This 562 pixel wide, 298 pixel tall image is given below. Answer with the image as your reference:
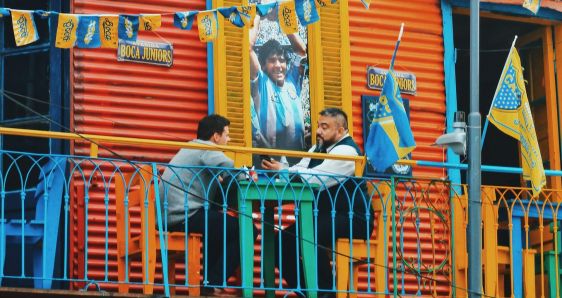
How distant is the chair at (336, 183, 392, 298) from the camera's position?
44.4ft

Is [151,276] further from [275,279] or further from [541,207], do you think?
[541,207]

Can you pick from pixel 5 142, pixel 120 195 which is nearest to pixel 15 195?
pixel 5 142

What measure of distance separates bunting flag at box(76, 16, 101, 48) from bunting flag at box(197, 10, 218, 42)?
85 centimetres

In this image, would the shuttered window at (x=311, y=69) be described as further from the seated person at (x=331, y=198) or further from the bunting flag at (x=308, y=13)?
the bunting flag at (x=308, y=13)

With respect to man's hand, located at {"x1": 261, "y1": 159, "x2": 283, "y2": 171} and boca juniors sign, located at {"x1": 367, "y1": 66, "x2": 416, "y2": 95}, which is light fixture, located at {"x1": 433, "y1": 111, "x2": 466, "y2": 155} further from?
boca juniors sign, located at {"x1": 367, "y1": 66, "x2": 416, "y2": 95}

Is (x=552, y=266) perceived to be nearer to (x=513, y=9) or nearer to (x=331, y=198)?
(x=331, y=198)

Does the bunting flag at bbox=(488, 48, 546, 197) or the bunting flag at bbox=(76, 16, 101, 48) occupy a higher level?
the bunting flag at bbox=(76, 16, 101, 48)

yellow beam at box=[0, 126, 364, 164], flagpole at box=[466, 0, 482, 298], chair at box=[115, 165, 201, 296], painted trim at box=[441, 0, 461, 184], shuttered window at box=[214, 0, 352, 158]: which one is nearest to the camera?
yellow beam at box=[0, 126, 364, 164]

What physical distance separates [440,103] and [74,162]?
401 centimetres

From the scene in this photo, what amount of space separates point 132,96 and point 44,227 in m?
2.14

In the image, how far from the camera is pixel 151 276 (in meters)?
12.9

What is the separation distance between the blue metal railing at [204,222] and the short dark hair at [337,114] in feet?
1.69

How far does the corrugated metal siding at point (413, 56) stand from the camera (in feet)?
51.0

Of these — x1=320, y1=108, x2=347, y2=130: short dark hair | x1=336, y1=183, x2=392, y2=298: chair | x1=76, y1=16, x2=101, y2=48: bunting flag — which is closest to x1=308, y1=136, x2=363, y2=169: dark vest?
x1=320, y1=108, x2=347, y2=130: short dark hair
